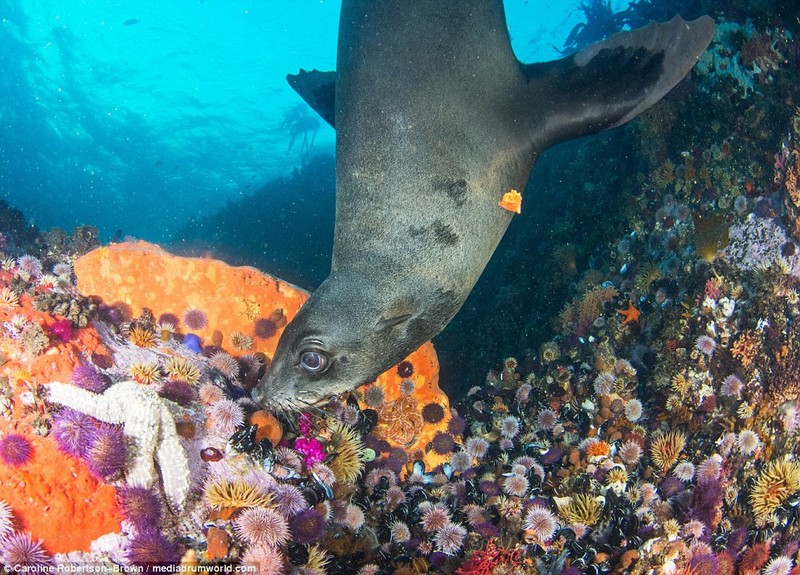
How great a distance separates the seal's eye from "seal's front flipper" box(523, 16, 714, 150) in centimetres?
274

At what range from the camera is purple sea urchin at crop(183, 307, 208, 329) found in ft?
14.6

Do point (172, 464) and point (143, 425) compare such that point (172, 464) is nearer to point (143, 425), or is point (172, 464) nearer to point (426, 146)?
point (143, 425)

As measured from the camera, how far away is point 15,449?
2.47m

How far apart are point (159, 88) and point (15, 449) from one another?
42.1m

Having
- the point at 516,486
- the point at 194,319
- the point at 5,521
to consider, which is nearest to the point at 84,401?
the point at 5,521

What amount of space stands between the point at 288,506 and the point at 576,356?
3.62m

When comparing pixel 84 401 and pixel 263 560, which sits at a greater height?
pixel 84 401

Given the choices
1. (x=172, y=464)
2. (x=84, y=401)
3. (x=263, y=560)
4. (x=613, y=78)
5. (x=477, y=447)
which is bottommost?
(x=477, y=447)

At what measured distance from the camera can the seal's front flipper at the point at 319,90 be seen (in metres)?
5.89

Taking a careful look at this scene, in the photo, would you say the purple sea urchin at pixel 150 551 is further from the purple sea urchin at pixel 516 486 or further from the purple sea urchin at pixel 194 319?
the purple sea urchin at pixel 516 486

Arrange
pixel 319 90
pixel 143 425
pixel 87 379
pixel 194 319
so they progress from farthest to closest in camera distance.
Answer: pixel 319 90, pixel 194 319, pixel 87 379, pixel 143 425

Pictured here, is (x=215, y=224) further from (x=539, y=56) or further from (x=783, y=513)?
(x=539, y=56)

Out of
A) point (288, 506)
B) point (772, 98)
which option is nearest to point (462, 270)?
point (288, 506)

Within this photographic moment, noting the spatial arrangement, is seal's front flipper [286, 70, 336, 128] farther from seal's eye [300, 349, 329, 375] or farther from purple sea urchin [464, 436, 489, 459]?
purple sea urchin [464, 436, 489, 459]
